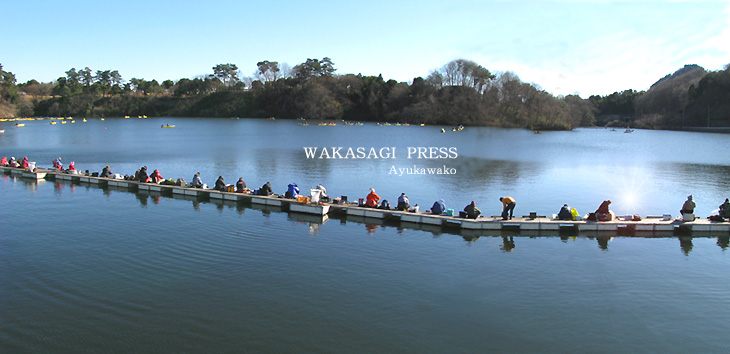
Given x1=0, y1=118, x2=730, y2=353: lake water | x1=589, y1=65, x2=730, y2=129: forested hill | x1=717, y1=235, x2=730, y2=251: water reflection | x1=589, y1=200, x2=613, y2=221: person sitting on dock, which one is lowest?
x1=0, y1=118, x2=730, y2=353: lake water

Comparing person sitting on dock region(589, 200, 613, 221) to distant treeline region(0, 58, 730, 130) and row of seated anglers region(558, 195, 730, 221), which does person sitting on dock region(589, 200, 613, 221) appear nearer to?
row of seated anglers region(558, 195, 730, 221)

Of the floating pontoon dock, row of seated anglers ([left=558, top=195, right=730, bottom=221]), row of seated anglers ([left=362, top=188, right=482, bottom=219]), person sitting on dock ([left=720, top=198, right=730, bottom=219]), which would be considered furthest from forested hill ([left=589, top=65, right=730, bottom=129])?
row of seated anglers ([left=362, top=188, right=482, bottom=219])

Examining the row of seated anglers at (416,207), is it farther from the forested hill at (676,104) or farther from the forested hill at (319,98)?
the forested hill at (676,104)

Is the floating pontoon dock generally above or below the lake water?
above

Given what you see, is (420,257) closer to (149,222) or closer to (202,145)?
(149,222)

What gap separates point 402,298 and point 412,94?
127280 mm

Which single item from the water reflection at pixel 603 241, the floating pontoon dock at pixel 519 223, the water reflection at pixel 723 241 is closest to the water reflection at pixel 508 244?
the floating pontoon dock at pixel 519 223

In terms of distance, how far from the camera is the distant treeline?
126562 mm

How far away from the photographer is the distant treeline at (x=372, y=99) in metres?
127

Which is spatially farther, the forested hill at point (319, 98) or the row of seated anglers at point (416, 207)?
the forested hill at point (319, 98)

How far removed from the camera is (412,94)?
13838 cm

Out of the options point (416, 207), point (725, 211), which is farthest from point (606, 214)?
point (416, 207)

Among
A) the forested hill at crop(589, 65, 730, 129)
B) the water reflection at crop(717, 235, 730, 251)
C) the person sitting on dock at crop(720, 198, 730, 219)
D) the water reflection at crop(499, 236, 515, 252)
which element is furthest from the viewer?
the forested hill at crop(589, 65, 730, 129)

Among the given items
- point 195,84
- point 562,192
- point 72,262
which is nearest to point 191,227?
point 72,262
